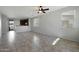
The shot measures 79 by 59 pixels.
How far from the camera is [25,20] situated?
15836 millimetres

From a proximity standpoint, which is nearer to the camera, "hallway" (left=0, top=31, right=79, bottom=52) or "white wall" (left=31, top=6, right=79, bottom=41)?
"hallway" (left=0, top=31, right=79, bottom=52)

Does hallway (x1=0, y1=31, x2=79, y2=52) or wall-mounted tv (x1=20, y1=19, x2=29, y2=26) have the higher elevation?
wall-mounted tv (x1=20, y1=19, x2=29, y2=26)

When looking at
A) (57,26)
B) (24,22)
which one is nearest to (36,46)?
(57,26)

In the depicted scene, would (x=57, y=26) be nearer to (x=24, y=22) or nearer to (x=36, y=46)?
(x=36, y=46)

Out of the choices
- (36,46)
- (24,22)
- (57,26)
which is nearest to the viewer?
(36,46)

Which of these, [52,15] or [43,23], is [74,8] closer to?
[52,15]

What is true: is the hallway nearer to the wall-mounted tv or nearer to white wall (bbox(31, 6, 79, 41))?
white wall (bbox(31, 6, 79, 41))

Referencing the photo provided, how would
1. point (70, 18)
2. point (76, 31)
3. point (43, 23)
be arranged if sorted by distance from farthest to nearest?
point (43, 23) → point (70, 18) → point (76, 31)

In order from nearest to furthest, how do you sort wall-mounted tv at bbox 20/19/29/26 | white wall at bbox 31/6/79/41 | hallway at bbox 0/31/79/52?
hallway at bbox 0/31/79/52, white wall at bbox 31/6/79/41, wall-mounted tv at bbox 20/19/29/26

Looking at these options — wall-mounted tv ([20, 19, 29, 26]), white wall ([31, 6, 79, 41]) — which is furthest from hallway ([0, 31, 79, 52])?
wall-mounted tv ([20, 19, 29, 26])

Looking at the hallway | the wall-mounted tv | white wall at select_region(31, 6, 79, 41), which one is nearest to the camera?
the hallway

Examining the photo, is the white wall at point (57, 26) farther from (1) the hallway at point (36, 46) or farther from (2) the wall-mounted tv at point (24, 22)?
(2) the wall-mounted tv at point (24, 22)
